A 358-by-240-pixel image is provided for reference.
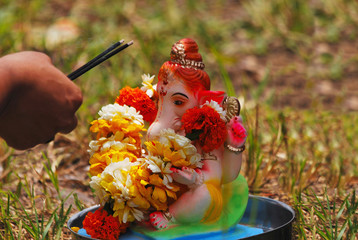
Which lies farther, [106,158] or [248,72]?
[248,72]

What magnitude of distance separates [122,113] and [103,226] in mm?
443

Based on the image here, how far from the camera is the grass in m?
3.29

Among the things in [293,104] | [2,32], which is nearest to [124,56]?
[2,32]

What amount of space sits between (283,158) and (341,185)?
555 mm

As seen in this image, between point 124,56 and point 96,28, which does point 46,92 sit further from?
point 96,28

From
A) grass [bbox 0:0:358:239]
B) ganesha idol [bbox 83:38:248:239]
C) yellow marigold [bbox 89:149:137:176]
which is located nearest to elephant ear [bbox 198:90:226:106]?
ganesha idol [bbox 83:38:248:239]

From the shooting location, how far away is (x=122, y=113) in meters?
2.27

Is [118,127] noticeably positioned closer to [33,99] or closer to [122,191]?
[122,191]

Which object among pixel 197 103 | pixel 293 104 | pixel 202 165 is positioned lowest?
pixel 293 104

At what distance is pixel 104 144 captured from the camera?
2258 millimetres

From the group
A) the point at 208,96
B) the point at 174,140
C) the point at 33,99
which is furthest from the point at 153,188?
the point at 33,99

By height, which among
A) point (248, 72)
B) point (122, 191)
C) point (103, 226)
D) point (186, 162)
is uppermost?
point (186, 162)

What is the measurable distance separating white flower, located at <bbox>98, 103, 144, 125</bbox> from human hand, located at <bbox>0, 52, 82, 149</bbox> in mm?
226

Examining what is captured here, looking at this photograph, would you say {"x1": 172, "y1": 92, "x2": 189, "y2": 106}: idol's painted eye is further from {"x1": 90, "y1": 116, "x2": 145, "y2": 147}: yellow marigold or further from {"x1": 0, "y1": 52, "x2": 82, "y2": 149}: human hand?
{"x1": 0, "y1": 52, "x2": 82, "y2": 149}: human hand
